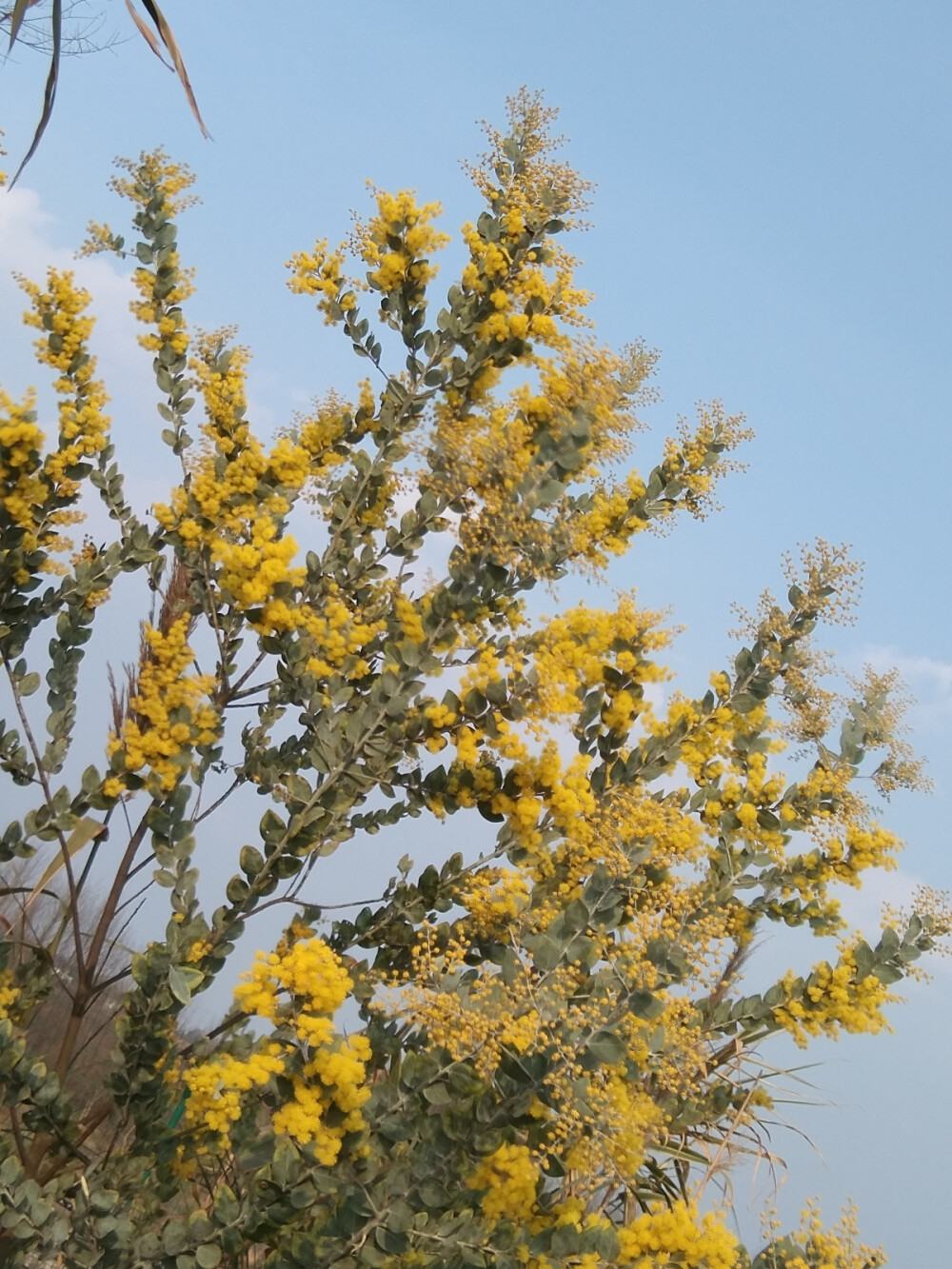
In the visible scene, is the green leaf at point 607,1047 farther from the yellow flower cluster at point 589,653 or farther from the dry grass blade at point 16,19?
the dry grass blade at point 16,19

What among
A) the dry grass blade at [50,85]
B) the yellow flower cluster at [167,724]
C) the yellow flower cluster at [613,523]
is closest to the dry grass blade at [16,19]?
the dry grass blade at [50,85]

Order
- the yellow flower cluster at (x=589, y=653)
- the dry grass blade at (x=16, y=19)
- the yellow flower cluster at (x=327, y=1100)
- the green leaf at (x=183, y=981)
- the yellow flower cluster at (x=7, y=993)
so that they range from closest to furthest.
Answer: the yellow flower cluster at (x=327, y=1100)
the green leaf at (x=183, y=981)
the yellow flower cluster at (x=589, y=653)
the yellow flower cluster at (x=7, y=993)
the dry grass blade at (x=16, y=19)

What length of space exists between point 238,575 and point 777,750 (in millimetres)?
1351

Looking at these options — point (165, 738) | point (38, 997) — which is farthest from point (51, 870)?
point (165, 738)

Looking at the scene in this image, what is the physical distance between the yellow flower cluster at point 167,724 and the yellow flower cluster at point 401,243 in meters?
0.95

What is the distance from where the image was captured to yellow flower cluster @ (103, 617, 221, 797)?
7.74ft

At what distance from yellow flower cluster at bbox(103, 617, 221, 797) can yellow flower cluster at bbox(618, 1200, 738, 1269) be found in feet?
3.93

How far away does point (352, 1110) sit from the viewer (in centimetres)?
196

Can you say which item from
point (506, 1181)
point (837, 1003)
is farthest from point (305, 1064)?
point (837, 1003)

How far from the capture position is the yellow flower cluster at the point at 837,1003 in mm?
2410

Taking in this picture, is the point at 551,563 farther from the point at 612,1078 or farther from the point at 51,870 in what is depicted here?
the point at 51,870

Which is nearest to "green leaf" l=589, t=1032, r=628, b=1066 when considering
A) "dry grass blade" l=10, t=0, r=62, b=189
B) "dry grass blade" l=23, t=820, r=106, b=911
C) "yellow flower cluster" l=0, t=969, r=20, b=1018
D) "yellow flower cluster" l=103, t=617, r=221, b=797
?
"yellow flower cluster" l=103, t=617, r=221, b=797

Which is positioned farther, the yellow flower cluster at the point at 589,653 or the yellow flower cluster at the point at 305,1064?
the yellow flower cluster at the point at 589,653

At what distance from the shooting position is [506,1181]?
Result: 204cm
